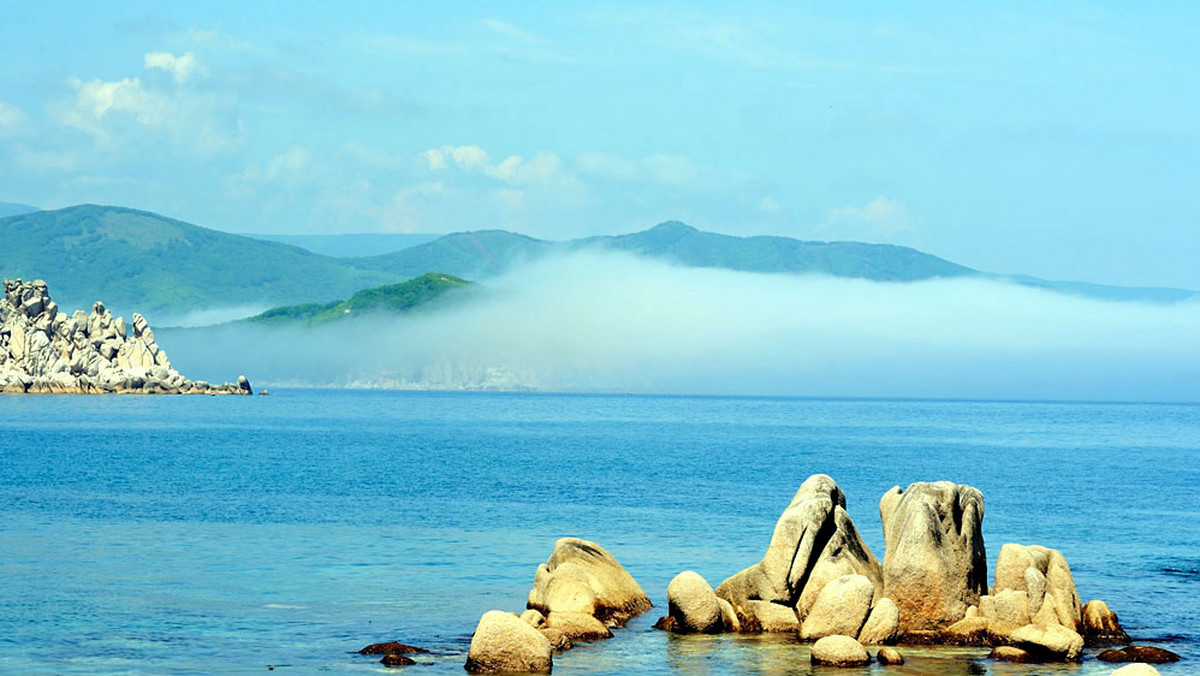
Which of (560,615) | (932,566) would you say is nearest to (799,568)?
(932,566)

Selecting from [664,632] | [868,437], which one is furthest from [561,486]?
[868,437]

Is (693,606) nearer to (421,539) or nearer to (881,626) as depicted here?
(881,626)

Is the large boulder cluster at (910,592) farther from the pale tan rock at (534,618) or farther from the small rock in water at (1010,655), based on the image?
the pale tan rock at (534,618)

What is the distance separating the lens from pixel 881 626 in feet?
119

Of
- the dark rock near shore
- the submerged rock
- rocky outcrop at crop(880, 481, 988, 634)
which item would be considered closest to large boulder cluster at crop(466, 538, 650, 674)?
rocky outcrop at crop(880, 481, 988, 634)

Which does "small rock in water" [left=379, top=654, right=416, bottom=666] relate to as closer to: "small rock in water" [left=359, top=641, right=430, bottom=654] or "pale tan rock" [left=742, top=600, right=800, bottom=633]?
"small rock in water" [left=359, top=641, right=430, bottom=654]

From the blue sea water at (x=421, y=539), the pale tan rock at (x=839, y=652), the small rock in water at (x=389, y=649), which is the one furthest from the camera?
the blue sea water at (x=421, y=539)

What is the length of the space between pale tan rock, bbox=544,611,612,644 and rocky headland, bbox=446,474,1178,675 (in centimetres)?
4

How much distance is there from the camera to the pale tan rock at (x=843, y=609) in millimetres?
36562

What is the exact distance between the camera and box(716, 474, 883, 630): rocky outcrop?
39.3 m

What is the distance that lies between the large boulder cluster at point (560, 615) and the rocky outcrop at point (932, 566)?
27.3 ft

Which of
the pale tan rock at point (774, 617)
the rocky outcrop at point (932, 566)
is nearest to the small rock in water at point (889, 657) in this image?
the rocky outcrop at point (932, 566)

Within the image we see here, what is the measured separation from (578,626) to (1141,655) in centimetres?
1557

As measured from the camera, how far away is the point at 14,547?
5394cm
